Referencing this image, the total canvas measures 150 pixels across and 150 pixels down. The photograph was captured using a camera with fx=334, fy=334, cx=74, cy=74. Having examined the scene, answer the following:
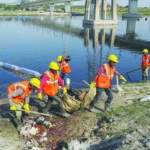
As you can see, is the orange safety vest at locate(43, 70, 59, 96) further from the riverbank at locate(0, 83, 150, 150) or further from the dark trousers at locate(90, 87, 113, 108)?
the dark trousers at locate(90, 87, 113, 108)

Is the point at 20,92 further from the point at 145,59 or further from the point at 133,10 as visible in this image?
the point at 133,10

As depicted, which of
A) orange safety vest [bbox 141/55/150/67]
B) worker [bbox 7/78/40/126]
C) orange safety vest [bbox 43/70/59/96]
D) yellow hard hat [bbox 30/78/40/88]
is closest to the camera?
yellow hard hat [bbox 30/78/40/88]

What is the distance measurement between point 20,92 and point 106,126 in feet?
11.5

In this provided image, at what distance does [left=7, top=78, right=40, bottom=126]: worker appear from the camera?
39.2 ft

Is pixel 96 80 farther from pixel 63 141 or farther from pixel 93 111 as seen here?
pixel 63 141

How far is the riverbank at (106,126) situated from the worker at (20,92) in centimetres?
114

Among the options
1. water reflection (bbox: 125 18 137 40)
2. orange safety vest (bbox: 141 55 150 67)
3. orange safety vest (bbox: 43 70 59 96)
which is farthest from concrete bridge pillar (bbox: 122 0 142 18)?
orange safety vest (bbox: 43 70 59 96)

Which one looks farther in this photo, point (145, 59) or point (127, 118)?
point (145, 59)

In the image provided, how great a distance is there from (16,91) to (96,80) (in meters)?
3.62

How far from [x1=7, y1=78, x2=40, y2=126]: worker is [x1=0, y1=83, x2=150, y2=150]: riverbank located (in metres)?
1.14

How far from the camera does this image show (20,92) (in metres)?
12.1

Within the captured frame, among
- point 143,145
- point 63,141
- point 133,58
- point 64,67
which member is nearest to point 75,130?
point 63,141

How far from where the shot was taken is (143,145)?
30.2ft

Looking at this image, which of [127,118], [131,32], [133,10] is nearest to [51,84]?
[127,118]
